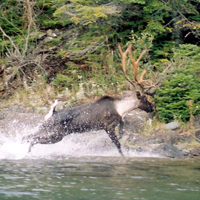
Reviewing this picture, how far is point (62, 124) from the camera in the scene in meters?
10.6

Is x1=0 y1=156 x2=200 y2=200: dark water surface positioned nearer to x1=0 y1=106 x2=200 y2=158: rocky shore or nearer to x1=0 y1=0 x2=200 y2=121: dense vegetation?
x1=0 y1=106 x2=200 y2=158: rocky shore

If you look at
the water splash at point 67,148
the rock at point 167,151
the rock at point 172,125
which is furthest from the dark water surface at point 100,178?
the rock at point 172,125

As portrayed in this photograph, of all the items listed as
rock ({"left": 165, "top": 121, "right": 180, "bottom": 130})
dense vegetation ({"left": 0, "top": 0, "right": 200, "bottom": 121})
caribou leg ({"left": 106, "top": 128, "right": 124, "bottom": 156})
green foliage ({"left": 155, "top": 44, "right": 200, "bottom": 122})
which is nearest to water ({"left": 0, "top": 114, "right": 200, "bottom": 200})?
caribou leg ({"left": 106, "top": 128, "right": 124, "bottom": 156})

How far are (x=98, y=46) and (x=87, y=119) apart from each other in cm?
450

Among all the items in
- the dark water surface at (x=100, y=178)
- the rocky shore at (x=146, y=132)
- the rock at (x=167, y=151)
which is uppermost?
the dark water surface at (x=100, y=178)

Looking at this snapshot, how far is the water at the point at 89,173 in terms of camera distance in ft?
21.8

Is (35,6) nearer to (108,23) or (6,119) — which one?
(108,23)

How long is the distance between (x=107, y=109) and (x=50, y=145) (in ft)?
5.12

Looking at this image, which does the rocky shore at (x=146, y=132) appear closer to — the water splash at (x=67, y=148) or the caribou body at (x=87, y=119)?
the water splash at (x=67, y=148)

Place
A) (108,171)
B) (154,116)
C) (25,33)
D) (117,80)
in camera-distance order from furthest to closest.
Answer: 1. (25,33)
2. (117,80)
3. (154,116)
4. (108,171)

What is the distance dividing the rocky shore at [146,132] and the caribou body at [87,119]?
0.69m

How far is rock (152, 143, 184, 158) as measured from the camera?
10.3 metres

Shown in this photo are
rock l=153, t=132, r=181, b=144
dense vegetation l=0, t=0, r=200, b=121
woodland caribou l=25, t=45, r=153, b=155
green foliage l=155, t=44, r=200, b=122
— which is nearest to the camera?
woodland caribou l=25, t=45, r=153, b=155

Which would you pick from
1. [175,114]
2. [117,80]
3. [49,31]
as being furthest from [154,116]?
[49,31]
